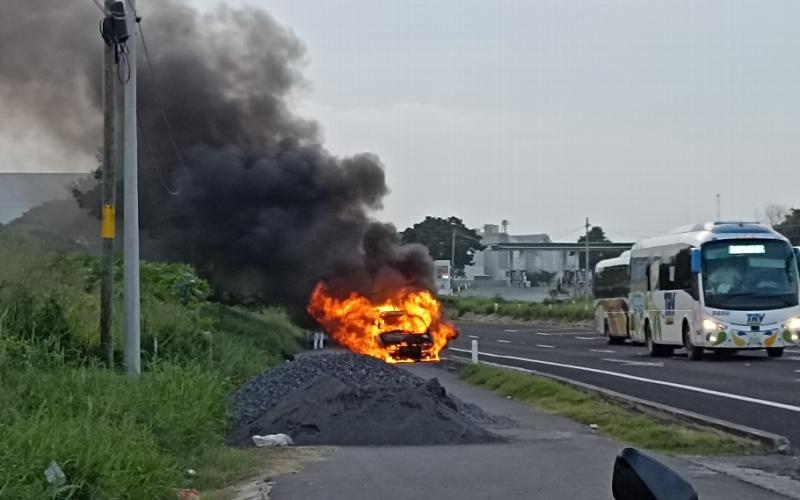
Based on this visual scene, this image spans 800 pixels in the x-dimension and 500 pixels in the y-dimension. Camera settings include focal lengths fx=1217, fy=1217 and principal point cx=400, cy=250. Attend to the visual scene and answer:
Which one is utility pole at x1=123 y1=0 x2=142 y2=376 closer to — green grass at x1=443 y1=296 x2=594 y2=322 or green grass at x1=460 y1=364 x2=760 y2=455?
green grass at x1=460 y1=364 x2=760 y2=455

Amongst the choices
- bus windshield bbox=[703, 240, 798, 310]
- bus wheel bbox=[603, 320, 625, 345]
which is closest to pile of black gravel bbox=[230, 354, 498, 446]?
bus windshield bbox=[703, 240, 798, 310]

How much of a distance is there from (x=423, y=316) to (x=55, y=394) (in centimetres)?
2184

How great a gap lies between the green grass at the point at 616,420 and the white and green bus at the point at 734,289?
20.6 ft

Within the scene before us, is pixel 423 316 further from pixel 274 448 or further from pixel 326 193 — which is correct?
pixel 274 448

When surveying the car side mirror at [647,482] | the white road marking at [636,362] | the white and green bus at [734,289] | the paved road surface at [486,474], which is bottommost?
Answer: the paved road surface at [486,474]

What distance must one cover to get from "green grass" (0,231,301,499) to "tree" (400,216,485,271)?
284 ft

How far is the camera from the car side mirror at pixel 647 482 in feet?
9.41

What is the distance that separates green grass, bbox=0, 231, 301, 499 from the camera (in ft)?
27.9

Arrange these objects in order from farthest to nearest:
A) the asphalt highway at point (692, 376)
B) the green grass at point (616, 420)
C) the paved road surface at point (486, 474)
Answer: the asphalt highway at point (692, 376) → the green grass at point (616, 420) → the paved road surface at point (486, 474)

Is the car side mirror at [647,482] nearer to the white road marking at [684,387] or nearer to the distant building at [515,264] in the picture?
the white road marking at [684,387]

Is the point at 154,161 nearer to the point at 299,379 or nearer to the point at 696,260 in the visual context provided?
the point at 696,260

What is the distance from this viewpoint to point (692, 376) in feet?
76.1

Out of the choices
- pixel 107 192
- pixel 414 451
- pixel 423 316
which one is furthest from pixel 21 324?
pixel 423 316

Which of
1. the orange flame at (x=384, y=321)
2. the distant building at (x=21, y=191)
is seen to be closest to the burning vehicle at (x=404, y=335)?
the orange flame at (x=384, y=321)
